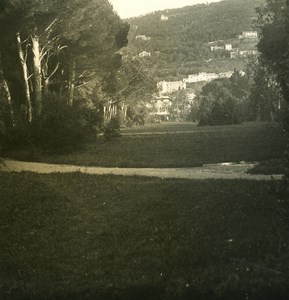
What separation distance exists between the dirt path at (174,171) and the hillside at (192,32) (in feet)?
239

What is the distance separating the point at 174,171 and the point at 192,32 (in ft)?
336

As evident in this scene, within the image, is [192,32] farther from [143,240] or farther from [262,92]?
[143,240]

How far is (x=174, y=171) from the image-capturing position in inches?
715

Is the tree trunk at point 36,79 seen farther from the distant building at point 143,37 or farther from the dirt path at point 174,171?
the distant building at point 143,37

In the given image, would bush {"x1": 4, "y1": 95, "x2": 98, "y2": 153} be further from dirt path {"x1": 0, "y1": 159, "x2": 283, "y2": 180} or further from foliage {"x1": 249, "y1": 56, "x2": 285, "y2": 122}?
foliage {"x1": 249, "y1": 56, "x2": 285, "y2": 122}

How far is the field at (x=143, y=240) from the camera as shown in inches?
272

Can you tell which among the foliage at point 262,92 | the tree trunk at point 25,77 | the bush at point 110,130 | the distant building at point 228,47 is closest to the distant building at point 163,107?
the distant building at point 228,47

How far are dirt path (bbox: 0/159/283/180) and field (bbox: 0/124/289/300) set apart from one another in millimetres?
1612

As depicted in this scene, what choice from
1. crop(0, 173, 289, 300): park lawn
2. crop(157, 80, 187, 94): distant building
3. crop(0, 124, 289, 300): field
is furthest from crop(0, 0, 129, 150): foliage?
crop(157, 80, 187, 94): distant building

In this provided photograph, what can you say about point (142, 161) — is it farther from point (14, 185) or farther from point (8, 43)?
point (8, 43)

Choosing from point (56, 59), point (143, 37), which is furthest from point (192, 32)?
point (56, 59)

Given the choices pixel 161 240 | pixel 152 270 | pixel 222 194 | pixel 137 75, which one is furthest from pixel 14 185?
pixel 137 75

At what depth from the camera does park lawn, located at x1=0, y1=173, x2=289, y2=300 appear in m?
6.91

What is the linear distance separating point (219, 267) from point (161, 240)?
1.77 meters
